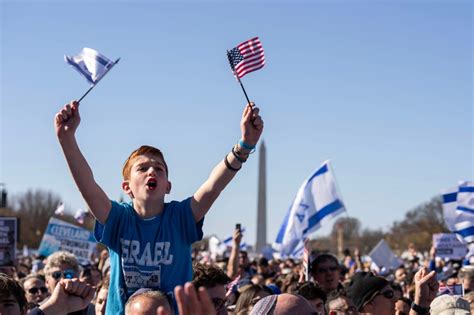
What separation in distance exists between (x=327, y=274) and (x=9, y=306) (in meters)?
4.64

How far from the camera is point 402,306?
277 inches

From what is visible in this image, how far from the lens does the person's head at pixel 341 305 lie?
670cm

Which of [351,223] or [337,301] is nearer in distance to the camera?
[337,301]

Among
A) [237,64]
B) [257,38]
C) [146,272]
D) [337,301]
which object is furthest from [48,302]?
[337,301]

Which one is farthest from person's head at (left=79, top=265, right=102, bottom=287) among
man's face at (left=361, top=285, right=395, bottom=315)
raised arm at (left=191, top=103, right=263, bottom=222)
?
raised arm at (left=191, top=103, right=263, bottom=222)

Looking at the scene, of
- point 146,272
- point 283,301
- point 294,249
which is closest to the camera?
point 283,301

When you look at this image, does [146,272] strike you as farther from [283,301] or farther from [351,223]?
[351,223]

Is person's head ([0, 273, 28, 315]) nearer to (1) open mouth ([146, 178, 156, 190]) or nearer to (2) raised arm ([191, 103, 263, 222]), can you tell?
(1) open mouth ([146, 178, 156, 190])

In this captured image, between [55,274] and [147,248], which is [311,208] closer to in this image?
[55,274]

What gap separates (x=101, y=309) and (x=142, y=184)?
212 cm

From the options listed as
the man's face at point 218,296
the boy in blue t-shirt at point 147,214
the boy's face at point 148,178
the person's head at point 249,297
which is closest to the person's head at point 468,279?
the person's head at point 249,297

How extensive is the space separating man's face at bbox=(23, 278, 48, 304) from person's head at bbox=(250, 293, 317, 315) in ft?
15.9

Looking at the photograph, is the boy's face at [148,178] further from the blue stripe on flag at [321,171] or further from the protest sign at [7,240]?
the blue stripe on flag at [321,171]

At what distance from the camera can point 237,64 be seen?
17.3 ft
